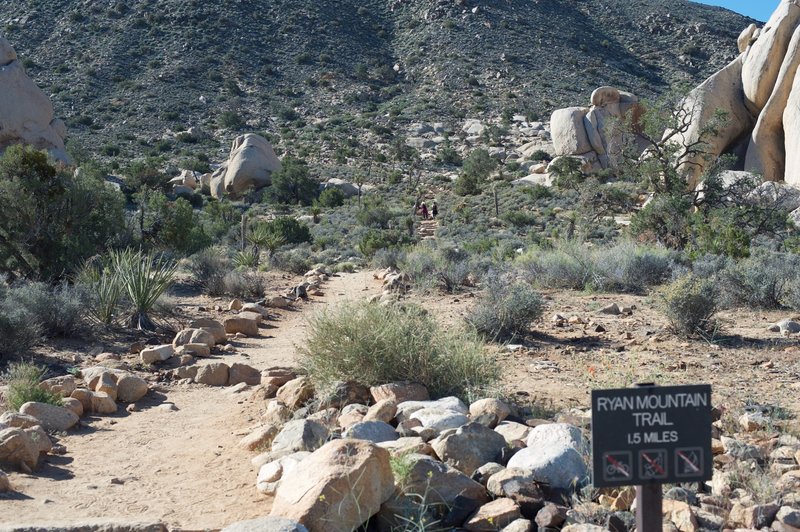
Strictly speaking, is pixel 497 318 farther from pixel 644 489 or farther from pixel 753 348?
pixel 644 489

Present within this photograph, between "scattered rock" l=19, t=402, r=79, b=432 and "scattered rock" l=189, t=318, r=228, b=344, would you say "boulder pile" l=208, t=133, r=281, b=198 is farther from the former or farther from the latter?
"scattered rock" l=19, t=402, r=79, b=432

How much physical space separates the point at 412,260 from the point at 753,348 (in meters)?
10.7

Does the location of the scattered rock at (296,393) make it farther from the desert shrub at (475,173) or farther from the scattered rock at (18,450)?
the desert shrub at (475,173)

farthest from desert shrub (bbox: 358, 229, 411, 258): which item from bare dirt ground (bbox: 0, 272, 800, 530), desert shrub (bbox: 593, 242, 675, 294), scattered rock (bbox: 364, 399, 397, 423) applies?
scattered rock (bbox: 364, 399, 397, 423)

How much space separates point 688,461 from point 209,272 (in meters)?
14.6

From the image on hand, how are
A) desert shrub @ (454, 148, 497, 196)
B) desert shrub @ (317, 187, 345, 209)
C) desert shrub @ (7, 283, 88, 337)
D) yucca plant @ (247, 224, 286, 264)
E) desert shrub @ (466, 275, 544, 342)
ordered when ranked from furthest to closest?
desert shrub @ (454, 148, 497, 196) < desert shrub @ (317, 187, 345, 209) < yucca plant @ (247, 224, 286, 264) < desert shrub @ (7, 283, 88, 337) < desert shrub @ (466, 275, 544, 342)

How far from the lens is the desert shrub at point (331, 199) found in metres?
41.0

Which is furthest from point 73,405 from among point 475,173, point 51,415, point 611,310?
point 475,173

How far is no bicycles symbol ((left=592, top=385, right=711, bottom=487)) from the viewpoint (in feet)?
9.57

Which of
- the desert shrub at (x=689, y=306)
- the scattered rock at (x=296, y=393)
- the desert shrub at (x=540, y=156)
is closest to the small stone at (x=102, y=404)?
the scattered rock at (x=296, y=393)

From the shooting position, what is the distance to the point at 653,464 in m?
2.94

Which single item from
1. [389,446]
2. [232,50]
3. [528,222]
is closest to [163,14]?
[232,50]

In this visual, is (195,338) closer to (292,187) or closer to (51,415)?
(51,415)

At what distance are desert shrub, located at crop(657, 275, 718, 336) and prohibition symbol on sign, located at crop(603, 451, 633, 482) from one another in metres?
6.67
